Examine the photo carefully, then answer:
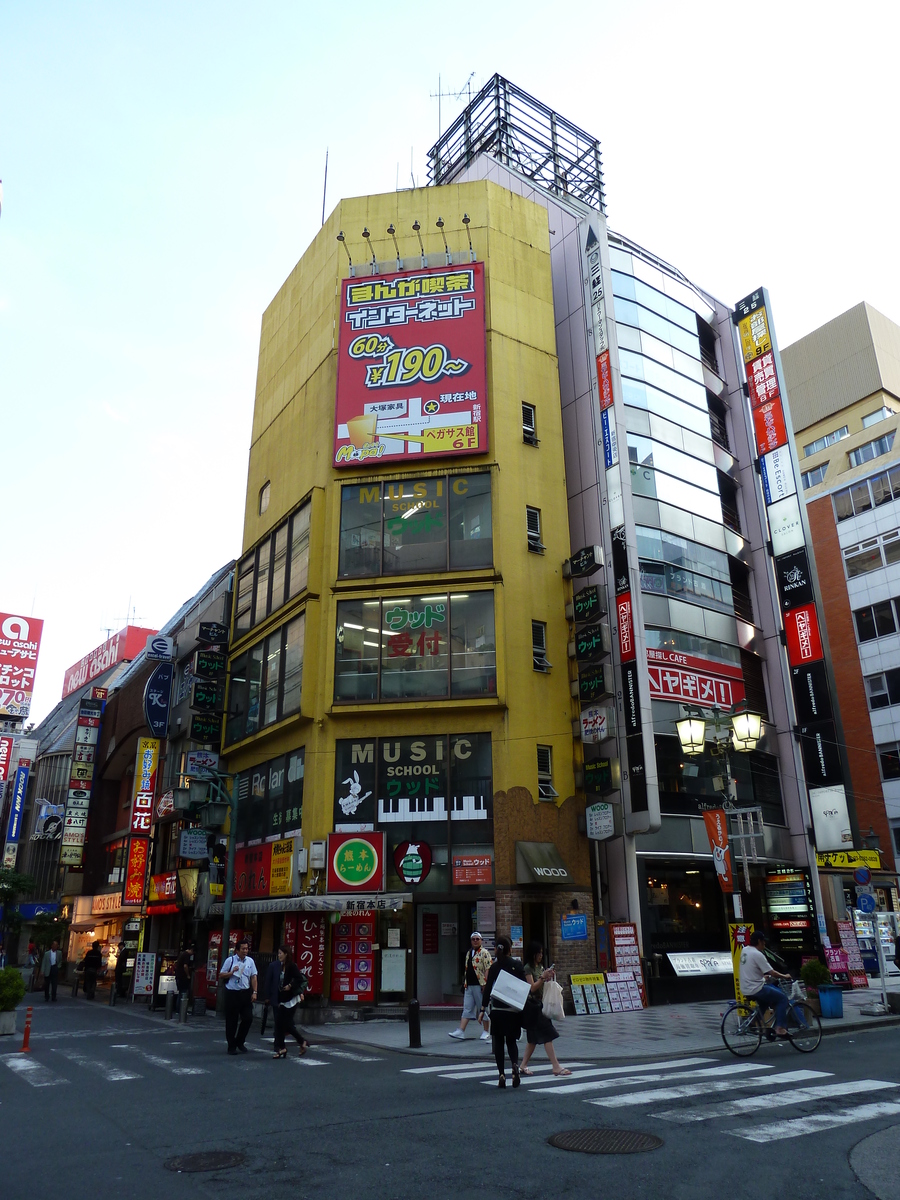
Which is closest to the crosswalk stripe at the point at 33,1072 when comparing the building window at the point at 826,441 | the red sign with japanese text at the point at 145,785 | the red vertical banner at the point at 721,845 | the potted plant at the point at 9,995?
the potted plant at the point at 9,995

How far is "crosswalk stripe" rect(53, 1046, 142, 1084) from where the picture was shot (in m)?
13.0

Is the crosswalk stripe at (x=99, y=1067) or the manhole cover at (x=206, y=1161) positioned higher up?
the manhole cover at (x=206, y=1161)

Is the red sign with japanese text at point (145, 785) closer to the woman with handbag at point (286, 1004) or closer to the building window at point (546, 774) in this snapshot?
the building window at point (546, 774)

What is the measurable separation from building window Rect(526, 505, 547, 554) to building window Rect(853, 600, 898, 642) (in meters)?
25.8

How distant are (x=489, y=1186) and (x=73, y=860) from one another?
45349 millimetres

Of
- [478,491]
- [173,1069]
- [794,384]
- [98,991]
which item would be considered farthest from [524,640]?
[794,384]

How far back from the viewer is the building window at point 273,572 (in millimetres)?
28531

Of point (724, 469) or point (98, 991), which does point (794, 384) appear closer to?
point (724, 469)

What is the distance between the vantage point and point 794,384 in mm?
57938

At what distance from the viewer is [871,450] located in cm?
5088

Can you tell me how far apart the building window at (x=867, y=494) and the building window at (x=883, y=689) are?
8948 mm

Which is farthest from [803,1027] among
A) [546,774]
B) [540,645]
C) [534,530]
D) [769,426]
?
[769,426]

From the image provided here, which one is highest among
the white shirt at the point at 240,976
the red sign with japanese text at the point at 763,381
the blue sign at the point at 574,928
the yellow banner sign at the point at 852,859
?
the red sign with japanese text at the point at 763,381

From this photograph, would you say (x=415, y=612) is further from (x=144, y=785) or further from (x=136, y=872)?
(x=136, y=872)
